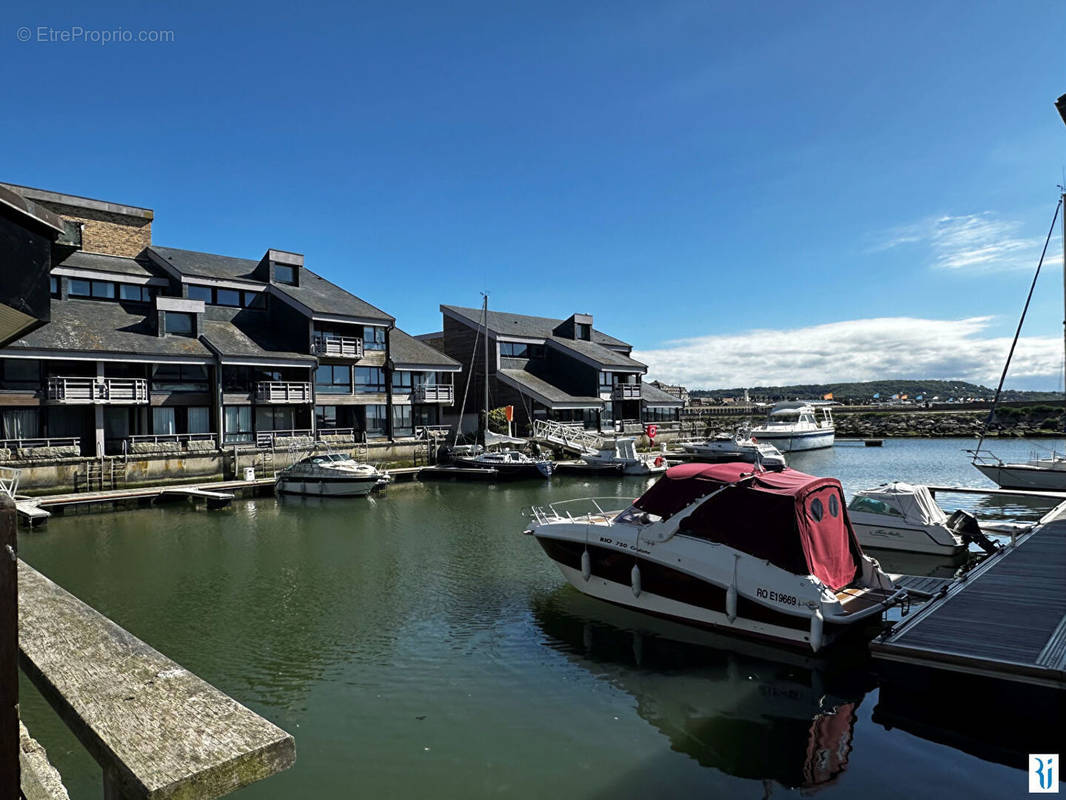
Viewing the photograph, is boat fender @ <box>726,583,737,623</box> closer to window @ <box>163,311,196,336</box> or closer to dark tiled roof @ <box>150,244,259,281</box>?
window @ <box>163,311,196,336</box>

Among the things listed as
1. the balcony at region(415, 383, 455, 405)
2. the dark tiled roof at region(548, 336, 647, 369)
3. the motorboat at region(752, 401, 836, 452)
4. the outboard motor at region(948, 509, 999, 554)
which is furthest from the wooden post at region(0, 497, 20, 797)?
the motorboat at region(752, 401, 836, 452)

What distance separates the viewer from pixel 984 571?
14359 mm

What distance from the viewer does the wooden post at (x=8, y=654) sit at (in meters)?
1.85

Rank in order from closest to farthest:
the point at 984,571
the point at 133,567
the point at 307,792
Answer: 1. the point at 307,792
2. the point at 984,571
3. the point at 133,567

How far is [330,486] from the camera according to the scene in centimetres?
3312

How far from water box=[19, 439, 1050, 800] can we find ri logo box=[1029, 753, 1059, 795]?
7.0 inches

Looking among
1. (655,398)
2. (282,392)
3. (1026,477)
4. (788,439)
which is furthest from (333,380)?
(788,439)

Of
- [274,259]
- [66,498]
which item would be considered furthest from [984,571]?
[274,259]

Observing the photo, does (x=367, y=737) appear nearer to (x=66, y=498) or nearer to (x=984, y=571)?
(x=984, y=571)

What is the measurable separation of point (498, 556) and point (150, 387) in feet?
82.2

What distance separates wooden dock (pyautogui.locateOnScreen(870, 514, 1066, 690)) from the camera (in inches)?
372

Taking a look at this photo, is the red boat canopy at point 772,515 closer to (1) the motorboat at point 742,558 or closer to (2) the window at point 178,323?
(1) the motorboat at point 742,558

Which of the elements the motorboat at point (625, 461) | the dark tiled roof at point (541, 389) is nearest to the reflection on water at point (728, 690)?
the motorboat at point (625, 461)

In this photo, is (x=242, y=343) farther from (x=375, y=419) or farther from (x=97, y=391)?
(x=375, y=419)
